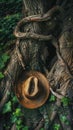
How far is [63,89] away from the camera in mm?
6336

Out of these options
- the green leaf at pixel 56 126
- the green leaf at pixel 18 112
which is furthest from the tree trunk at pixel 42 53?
the green leaf at pixel 18 112

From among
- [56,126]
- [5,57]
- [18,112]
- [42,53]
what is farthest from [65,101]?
[5,57]

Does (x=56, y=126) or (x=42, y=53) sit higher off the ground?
(x=42, y=53)

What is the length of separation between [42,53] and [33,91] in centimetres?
75

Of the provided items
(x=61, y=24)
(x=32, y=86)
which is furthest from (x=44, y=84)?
(x=61, y=24)

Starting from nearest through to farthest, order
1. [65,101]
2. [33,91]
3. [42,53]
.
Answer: [65,101], [33,91], [42,53]

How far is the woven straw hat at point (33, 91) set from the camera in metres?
6.34

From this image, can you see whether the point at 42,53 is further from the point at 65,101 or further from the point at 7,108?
the point at 7,108

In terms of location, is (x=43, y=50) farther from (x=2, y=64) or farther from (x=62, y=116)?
(x=62, y=116)

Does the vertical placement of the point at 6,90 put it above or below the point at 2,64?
below

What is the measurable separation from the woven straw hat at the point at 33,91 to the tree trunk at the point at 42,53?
3.5 inches

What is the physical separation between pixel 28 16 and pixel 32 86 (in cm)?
129

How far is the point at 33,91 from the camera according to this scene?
20.8ft

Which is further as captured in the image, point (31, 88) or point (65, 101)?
point (31, 88)
